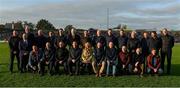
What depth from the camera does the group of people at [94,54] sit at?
50.6 feet

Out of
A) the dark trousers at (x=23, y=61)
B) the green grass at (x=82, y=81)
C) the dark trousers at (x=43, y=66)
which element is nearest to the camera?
the green grass at (x=82, y=81)

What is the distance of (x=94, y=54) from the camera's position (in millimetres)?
15531

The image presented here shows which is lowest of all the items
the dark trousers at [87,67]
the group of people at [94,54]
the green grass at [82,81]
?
the green grass at [82,81]

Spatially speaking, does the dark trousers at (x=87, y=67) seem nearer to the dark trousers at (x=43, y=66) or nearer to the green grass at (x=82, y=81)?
the green grass at (x=82, y=81)

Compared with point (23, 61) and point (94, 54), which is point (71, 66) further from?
point (23, 61)

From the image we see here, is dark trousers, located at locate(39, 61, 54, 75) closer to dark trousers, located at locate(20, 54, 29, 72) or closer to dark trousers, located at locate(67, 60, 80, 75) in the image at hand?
dark trousers, located at locate(67, 60, 80, 75)

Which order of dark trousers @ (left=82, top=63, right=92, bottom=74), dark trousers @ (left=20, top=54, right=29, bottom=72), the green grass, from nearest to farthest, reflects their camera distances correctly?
the green grass, dark trousers @ (left=82, top=63, right=92, bottom=74), dark trousers @ (left=20, top=54, right=29, bottom=72)

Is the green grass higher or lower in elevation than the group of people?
lower

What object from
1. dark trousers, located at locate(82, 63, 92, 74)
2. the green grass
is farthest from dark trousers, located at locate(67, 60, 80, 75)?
the green grass

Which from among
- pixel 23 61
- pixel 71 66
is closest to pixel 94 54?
pixel 71 66

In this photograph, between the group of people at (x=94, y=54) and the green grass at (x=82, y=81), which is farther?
the group of people at (x=94, y=54)

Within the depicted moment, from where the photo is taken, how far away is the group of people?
1542cm

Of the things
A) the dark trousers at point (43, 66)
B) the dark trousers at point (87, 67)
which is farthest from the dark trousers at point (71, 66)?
the dark trousers at point (43, 66)

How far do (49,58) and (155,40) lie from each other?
396cm
